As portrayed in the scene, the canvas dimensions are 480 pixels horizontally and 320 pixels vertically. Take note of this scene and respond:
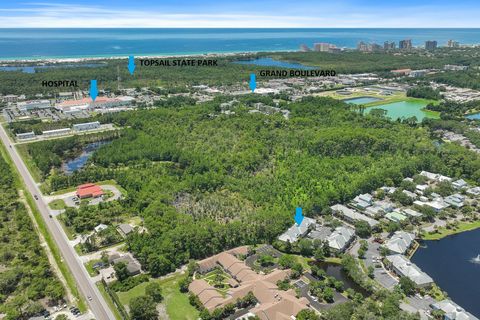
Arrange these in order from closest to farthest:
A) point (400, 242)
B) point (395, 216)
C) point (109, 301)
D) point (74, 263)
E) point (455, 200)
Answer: point (109, 301), point (74, 263), point (400, 242), point (395, 216), point (455, 200)

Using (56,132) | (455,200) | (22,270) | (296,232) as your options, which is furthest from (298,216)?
(56,132)

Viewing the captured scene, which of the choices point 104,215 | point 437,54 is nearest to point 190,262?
point 104,215

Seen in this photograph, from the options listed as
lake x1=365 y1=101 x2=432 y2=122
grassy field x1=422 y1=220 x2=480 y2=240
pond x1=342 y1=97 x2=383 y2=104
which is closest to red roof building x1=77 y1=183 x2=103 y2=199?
grassy field x1=422 y1=220 x2=480 y2=240

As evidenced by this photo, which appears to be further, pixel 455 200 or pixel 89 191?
pixel 89 191

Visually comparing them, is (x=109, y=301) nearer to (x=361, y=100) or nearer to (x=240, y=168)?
(x=240, y=168)

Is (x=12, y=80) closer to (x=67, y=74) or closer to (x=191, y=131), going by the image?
(x=67, y=74)

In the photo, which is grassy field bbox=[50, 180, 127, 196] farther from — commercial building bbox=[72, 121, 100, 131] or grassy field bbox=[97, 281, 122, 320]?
commercial building bbox=[72, 121, 100, 131]
